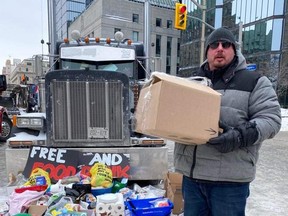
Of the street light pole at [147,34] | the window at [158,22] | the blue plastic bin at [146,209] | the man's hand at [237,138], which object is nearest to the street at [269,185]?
the blue plastic bin at [146,209]

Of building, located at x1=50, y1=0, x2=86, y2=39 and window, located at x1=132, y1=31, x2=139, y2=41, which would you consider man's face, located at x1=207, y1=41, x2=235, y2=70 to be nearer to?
window, located at x1=132, y1=31, x2=139, y2=41

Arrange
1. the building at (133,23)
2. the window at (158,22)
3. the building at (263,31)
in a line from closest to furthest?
the building at (263,31) < the building at (133,23) < the window at (158,22)

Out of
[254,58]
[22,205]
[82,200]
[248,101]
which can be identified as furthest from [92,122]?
[254,58]

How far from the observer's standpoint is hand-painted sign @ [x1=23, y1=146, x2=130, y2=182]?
373 cm

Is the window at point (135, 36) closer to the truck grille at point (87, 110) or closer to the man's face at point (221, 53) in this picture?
the truck grille at point (87, 110)

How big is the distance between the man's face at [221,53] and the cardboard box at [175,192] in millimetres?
1865

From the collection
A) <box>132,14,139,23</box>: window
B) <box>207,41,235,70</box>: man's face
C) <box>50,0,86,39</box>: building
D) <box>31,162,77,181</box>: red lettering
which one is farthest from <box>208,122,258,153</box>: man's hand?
<box>50,0,86,39</box>: building

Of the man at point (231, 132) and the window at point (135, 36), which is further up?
A: the window at point (135, 36)

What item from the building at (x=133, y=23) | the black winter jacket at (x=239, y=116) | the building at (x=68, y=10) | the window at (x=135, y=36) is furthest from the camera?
the building at (x=68, y=10)

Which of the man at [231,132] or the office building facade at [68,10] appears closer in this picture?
the man at [231,132]

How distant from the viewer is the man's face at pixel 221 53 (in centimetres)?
192

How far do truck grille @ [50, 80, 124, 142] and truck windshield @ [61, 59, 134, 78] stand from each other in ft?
4.01

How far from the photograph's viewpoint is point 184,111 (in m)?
1.75

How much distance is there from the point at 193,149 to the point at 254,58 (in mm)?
25525
